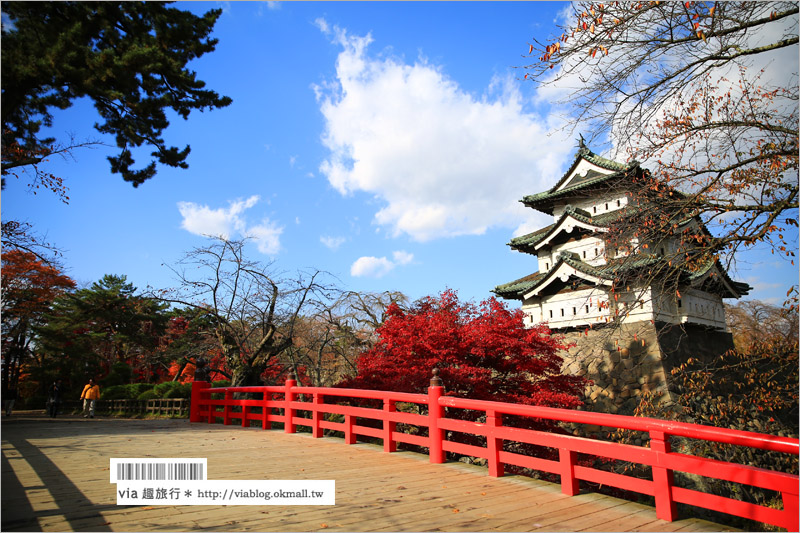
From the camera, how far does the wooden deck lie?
3732 millimetres

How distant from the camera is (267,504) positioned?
4.33 meters

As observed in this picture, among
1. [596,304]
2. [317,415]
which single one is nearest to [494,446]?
[317,415]

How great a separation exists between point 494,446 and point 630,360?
A: 1372 cm

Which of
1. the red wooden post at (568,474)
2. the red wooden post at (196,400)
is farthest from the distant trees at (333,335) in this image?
the red wooden post at (568,474)

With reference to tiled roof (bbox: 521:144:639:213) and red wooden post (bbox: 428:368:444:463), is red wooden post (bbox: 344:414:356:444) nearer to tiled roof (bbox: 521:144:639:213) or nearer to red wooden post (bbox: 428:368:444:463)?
red wooden post (bbox: 428:368:444:463)

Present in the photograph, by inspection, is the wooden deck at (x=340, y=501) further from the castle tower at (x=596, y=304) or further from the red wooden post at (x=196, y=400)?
the castle tower at (x=596, y=304)

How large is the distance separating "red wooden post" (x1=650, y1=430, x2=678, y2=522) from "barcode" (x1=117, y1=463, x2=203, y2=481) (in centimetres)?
421

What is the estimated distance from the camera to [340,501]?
442 centimetres

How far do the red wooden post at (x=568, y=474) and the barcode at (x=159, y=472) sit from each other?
360cm

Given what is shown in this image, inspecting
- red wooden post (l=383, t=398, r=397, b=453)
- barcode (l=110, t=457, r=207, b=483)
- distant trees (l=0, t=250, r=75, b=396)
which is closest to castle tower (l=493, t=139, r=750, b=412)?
red wooden post (l=383, t=398, r=397, b=453)

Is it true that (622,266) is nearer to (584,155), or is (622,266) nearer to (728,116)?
(728,116)

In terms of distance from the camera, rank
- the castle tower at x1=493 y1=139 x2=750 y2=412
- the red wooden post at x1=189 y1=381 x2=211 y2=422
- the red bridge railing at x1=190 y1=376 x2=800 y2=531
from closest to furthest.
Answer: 1. the red bridge railing at x1=190 y1=376 x2=800 y2=531
2. the red wooden post at x1=189 y1=381 x2=211 y2=422
3. the castle tower at x1=493 y1=139 x2=750 y2=412

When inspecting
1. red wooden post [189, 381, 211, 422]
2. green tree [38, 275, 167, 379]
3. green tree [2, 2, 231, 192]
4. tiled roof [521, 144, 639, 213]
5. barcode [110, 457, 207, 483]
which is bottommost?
red wooden post [189, 381, 211, 422]

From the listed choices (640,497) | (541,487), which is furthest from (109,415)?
(541,487)
